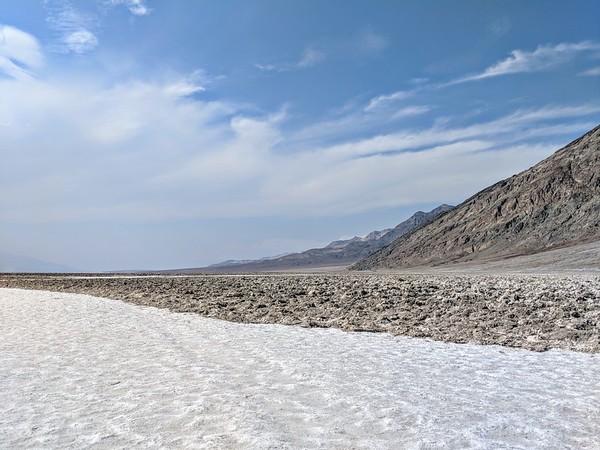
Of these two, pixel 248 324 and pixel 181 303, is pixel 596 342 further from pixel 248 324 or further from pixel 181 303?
pixel 181 303

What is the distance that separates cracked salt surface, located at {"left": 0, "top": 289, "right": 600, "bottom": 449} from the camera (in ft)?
17.3

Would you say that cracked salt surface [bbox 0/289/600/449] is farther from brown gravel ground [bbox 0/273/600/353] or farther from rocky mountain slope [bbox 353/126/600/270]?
rocky mountain slope [bbox 353/126/600/270]

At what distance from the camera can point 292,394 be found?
6887 mm

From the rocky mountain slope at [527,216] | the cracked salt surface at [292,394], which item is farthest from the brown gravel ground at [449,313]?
the rocky mountain slope at [527,216]

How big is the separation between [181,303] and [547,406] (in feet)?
60.2

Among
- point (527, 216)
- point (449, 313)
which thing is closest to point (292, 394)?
point (449, 313)

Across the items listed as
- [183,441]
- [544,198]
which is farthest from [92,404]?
[544,198]

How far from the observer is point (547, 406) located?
6324 mm

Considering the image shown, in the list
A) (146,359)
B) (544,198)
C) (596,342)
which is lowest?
(596,342)

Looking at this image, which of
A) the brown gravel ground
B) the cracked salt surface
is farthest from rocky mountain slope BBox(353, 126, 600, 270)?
the cracked salt surface

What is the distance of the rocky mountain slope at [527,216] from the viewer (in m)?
73.4

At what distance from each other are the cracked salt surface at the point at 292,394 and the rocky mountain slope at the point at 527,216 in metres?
65.3

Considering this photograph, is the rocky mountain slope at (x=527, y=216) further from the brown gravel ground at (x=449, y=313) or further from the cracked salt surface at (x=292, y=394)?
the cracked salt surface at (x=292, y=394)

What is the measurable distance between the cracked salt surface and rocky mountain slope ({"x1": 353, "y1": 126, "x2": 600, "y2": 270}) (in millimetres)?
65338
